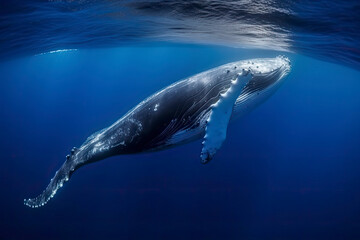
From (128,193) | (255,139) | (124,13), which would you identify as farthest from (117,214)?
(255,139)

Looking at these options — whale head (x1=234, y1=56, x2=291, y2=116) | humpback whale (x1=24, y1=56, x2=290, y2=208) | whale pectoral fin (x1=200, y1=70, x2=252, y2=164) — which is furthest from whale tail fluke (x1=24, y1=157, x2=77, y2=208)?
whale head (x1=234, y1=56, x2=291, y2=116)

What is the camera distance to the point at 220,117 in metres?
4.12

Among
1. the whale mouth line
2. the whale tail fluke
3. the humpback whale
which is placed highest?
the whale mouth line

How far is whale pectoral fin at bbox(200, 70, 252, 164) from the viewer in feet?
13.3

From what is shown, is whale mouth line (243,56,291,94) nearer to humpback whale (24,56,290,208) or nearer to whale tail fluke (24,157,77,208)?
humpback whale (24,56,290,208)

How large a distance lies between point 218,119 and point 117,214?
23.6 m

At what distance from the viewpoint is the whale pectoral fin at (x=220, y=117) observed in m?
4.06

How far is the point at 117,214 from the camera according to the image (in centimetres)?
2495

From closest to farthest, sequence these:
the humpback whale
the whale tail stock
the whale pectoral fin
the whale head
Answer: the whale pectoral fin
the humpback whale
the whale tail stock
the whale head

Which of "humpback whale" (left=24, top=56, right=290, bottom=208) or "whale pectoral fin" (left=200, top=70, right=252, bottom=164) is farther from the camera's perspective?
"humpback whale" (left=24, top=56, right=290, bottom=208)

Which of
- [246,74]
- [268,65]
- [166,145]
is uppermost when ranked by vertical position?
[246,74]

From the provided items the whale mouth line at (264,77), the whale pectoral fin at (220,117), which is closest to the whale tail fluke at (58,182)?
the whale pectoral fin at (220,117)

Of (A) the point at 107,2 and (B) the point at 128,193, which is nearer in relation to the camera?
(A) the point at 107,2

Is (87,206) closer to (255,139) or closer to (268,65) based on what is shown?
(268,65)
